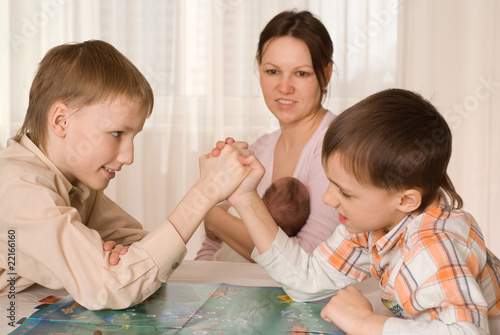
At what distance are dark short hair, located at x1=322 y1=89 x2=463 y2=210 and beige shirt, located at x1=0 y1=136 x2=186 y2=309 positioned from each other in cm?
41

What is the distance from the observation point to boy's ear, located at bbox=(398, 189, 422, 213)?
3.81 ft

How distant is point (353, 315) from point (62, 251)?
1.94 ft

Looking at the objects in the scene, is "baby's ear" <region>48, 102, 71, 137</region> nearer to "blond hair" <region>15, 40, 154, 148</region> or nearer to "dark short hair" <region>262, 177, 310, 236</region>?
"blond hair" <region>15, 40, 154, 148</region>

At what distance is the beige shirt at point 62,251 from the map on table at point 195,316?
0.14ft

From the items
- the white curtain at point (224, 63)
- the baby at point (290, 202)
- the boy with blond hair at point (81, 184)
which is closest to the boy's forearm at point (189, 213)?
the boy with blond hair at point (81, 184)

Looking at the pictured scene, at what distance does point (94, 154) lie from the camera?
4.56ft

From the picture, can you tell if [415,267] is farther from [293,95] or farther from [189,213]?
[293,95]

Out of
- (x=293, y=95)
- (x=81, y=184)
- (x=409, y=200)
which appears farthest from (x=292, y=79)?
(x=409, y=200)

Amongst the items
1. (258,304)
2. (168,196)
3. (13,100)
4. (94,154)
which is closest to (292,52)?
(94,154)

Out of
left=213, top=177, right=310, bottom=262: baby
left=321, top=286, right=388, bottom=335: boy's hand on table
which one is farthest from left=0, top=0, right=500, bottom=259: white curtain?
left=321, top=286, right=388, bottom=335: boy's hand on table

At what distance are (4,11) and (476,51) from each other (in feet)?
9.87

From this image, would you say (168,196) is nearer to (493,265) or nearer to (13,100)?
(13,100)

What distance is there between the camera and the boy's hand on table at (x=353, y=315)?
106cm

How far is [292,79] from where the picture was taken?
2.07 m
